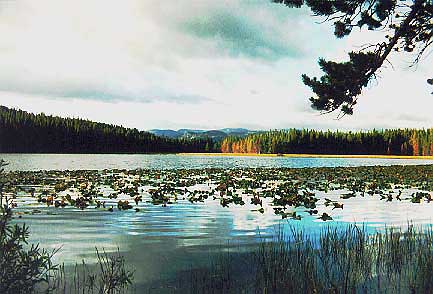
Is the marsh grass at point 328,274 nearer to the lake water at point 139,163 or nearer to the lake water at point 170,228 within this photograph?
the lake water at point 170,228

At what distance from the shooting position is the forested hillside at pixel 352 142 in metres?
118

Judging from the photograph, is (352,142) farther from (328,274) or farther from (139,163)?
(328,274)

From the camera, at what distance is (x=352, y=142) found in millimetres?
128625

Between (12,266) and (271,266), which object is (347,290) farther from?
(12,266)

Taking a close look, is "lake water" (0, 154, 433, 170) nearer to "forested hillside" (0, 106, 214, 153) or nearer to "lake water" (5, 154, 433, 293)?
"lake water" (5, 154, 433, 293)

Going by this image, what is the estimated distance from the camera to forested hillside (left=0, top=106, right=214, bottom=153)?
351 ft

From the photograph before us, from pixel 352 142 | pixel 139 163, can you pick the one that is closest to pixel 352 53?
pixel 139 163

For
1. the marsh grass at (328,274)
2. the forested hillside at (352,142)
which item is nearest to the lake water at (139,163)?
the marsh grass at (328,274)

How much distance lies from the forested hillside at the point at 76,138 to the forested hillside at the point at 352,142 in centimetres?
3105

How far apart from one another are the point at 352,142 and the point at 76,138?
80.2 m

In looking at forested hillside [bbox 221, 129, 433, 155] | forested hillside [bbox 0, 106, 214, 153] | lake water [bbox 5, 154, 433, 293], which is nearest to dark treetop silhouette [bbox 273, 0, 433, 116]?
lake water [bbox 5, 154, 433, 293]

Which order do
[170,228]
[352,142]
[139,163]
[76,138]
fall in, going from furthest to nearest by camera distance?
[352,142], [76,138], [139,163], [170,228]

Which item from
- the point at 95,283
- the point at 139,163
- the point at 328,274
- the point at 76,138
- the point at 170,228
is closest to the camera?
the point at 328,274

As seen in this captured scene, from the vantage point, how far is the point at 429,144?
372 ft
